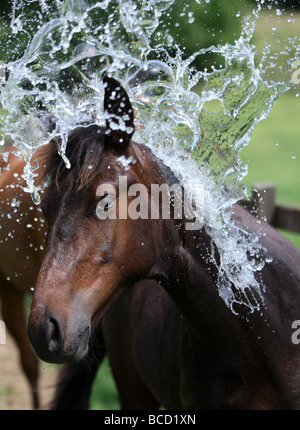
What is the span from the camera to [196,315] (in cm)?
208

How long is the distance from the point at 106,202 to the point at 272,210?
9.69 ft

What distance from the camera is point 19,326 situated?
3.91 meters

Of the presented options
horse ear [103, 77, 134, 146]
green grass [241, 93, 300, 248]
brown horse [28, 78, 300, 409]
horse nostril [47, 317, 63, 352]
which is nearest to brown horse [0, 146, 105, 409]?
brown horse [28, 78, 300, 409]

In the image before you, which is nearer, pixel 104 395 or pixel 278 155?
pixel 104 395

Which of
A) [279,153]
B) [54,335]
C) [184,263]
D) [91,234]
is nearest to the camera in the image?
[54,335]

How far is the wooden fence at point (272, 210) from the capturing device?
14.4 ft

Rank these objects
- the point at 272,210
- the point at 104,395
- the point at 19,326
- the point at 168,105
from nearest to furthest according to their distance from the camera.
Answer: the point at 168,105, the point at 19,326, the point at 104,395, the point at 272,210

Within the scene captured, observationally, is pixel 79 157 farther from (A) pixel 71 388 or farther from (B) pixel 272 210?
(B) pixel 272 210

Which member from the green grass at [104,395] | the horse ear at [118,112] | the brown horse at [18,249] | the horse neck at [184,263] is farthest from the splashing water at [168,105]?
the green grass at [104,395]

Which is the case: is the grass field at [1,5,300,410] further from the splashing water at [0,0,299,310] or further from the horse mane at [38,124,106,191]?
the horse mane at [38,124,106,191]

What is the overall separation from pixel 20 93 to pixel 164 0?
2.29 ft

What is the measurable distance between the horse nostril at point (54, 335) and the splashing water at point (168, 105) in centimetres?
57

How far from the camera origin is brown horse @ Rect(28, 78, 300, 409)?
1.74m

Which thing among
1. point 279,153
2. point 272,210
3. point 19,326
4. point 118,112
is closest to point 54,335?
point 118,112
